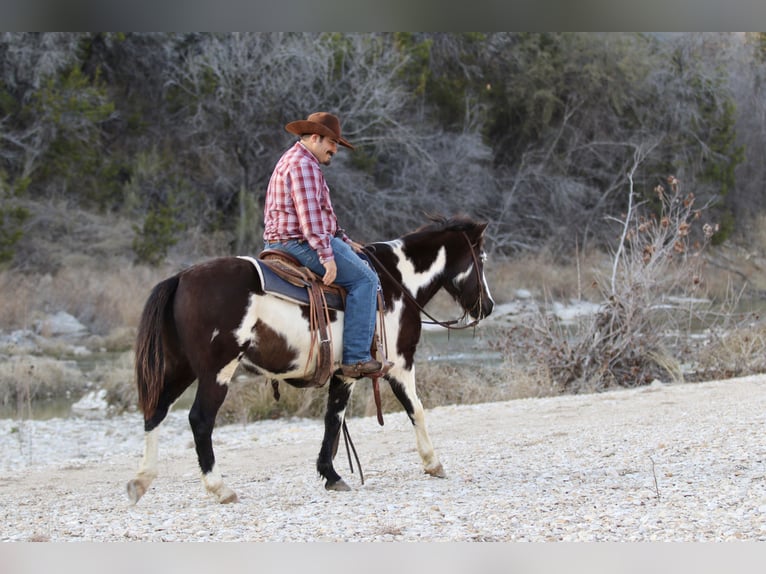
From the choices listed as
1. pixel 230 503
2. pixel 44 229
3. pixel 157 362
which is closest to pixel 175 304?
pixel 157 362

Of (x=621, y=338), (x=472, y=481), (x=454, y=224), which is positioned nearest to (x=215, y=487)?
(x=472, y=481)

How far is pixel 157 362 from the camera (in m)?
6.86

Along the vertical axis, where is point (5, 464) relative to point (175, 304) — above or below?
below

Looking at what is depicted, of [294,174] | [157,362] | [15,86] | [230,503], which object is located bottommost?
[230,503]

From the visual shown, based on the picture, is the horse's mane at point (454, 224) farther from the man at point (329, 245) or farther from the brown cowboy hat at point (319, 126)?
the brown cowboy hat at point (319, 126)

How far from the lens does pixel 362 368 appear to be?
23.9 ft

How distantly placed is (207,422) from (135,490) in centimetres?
71

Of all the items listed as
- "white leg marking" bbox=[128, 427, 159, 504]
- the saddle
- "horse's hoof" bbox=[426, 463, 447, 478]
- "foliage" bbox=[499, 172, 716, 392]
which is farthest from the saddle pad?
"foliage" bbox=[499, 172, 716, 392]

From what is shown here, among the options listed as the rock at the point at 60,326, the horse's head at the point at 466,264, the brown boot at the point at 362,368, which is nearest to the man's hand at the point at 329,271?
the brown boot at the point at 362,368

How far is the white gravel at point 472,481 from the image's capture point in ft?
19.8

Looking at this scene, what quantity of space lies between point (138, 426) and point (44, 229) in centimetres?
1316

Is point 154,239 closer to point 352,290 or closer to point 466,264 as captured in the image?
point 466,264

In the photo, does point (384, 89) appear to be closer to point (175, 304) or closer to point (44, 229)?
point (44, 229)

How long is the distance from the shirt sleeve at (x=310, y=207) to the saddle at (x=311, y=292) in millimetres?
208
